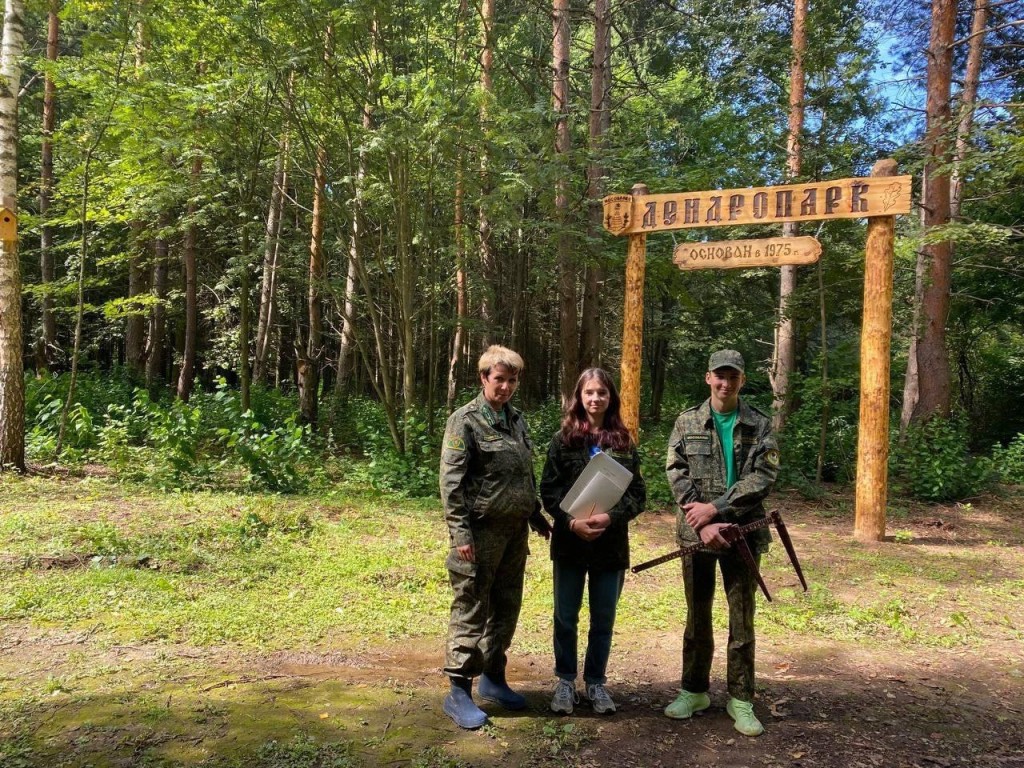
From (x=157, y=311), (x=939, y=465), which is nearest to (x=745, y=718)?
(x=939, y=465)

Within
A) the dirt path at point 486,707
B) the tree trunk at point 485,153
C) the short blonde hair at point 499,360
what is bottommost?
the dirt path at point 486,707

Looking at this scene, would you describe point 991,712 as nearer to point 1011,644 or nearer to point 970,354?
point 1011,644

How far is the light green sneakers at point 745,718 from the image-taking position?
10.4 ft

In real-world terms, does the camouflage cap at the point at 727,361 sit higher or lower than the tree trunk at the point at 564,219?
lower

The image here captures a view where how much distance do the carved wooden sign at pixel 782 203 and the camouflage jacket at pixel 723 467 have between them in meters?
4.56

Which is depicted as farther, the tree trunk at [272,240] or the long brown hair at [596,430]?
the tree trunk at [272,240]

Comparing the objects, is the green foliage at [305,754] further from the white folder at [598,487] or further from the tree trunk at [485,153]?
the tree trunk at [485,153]

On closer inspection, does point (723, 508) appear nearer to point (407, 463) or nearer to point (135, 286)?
point (407, 463)

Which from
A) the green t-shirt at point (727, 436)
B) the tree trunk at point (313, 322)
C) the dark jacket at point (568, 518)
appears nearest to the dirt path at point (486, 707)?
the dark jacket at point (568, 518)

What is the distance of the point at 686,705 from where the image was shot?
334cm

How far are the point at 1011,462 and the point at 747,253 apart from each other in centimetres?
878

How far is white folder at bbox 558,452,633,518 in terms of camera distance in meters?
3.14

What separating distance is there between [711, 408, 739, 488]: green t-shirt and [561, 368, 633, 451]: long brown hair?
0.43 metres

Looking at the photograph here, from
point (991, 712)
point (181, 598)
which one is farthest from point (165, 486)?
point (991, 712)
